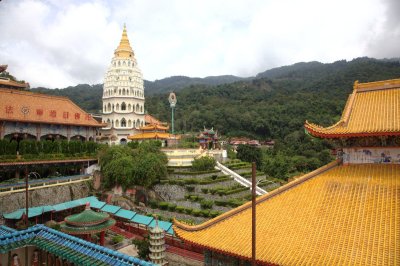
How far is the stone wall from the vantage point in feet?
78.4

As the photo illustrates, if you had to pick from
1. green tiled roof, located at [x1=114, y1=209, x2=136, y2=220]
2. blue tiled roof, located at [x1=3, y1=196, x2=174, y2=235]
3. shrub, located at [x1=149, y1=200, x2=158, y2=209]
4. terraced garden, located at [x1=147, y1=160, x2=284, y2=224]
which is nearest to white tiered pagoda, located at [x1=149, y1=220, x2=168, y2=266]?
blue tiled roof, located at [x1=3, y1=196, x2=174, y2=235]

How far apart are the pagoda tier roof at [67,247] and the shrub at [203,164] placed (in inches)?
982

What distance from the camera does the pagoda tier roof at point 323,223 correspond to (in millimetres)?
7368

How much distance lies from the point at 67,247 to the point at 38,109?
97.5 feet

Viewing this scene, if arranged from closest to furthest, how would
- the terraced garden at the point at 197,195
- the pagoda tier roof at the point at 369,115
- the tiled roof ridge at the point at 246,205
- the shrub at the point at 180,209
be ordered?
the pagoda tier roof at the point at 369,115 < the tiled roof ridge at the point at 246,205 < the terraced garden at the point at 197,195 < the shrub at the point at 180,209

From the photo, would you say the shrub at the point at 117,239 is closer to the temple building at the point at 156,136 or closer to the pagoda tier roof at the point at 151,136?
the temple building at the point at 156,136

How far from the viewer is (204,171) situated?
3188 centimetres

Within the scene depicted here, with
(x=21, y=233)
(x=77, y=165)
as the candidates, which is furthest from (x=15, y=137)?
(x=21, y=233)

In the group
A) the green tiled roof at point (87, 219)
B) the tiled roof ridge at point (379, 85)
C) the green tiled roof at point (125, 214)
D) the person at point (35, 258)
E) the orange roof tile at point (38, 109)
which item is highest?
the orange roof tile at point (38, 109)

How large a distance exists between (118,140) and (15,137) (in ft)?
52.4

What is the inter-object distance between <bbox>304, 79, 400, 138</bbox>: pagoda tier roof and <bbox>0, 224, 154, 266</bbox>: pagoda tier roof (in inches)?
278

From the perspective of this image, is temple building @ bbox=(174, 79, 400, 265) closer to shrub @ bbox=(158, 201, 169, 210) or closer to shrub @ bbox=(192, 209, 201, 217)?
shrub @ bbox=(192, 209, 201, 217)

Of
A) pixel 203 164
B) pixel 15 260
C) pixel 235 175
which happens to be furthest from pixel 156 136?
pixel 15 260

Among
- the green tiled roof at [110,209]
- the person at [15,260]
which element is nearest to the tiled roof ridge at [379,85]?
the person at [15,260]
